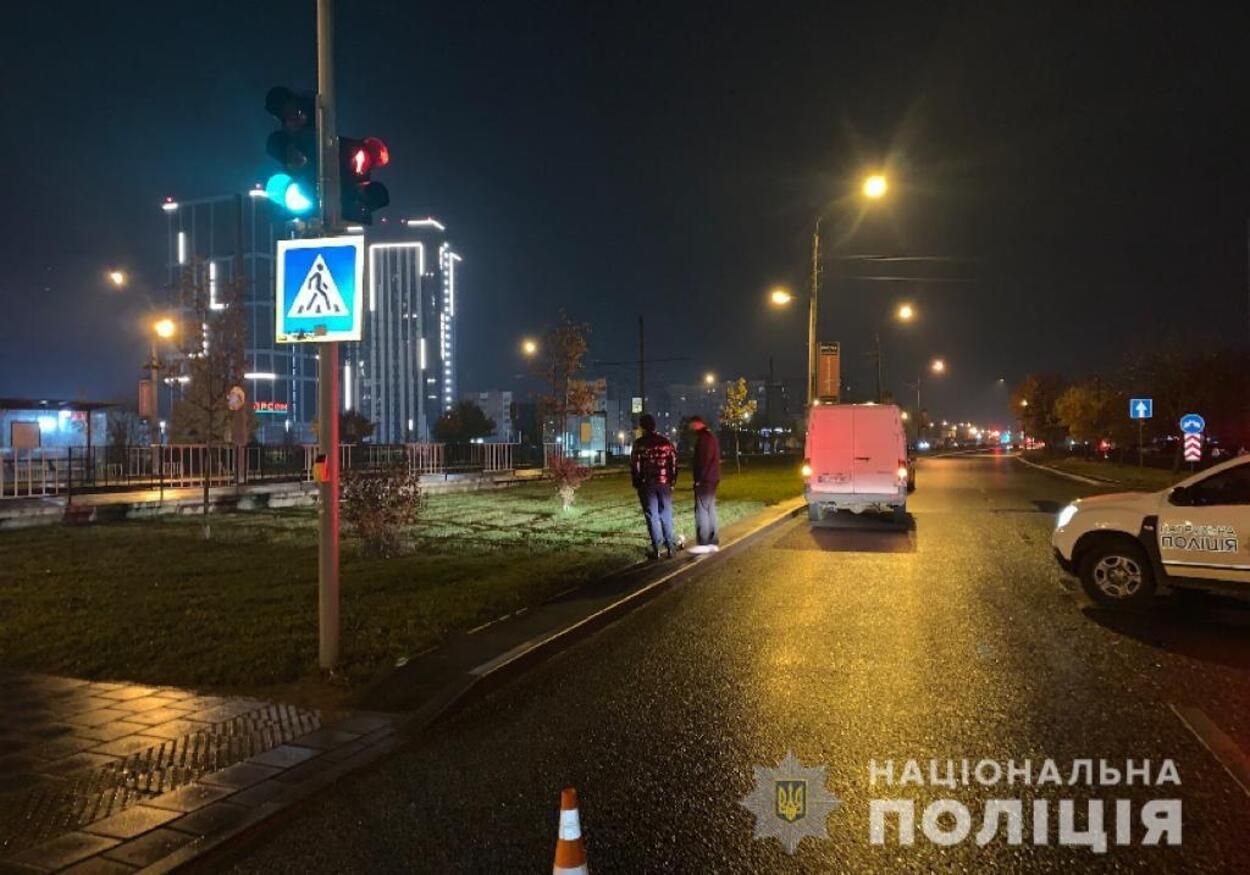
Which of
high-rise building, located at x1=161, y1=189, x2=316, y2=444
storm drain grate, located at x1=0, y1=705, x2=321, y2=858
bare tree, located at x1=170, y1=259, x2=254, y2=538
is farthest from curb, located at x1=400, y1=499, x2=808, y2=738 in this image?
high-rise building, located at x1=161, y1=189, x2=316, y2=444

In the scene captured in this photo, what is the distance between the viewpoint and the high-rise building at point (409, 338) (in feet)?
404

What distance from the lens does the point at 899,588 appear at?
35.7 ft

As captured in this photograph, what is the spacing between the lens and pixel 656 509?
43.2 feet

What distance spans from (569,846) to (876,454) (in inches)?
629

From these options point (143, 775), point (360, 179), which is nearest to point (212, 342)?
point (360, 179)

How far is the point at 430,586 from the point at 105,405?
1579cm

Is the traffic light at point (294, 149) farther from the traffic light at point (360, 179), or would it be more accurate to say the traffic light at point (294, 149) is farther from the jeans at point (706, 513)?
the jeans at point (706, 513)

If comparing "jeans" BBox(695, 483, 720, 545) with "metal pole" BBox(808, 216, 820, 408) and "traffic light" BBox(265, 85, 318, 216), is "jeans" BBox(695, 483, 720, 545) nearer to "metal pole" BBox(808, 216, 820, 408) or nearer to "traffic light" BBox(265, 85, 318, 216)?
"traffic light" BBox(265, 85, 318, 216)

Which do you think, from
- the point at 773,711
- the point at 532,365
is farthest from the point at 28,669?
the point at 532,365

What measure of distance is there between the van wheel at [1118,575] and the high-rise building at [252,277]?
104 ft

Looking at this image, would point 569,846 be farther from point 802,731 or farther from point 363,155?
point 363,155

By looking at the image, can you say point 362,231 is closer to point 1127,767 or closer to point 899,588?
point 1127,767

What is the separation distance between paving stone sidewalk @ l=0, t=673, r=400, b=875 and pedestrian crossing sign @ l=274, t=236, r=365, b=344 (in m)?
2.57

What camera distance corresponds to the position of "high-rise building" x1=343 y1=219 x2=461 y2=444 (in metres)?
123
